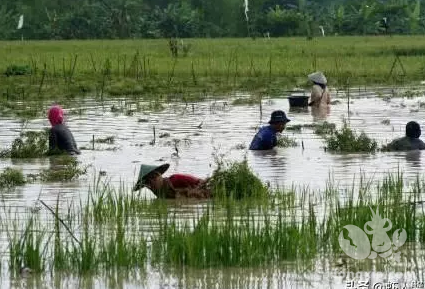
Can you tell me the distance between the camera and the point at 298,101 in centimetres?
1980

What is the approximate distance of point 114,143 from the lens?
15.8m

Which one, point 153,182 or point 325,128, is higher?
point 325,128

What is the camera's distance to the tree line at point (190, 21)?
51.5m

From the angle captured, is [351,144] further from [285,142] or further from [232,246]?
[232,246]

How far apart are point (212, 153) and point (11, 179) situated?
2064 mm

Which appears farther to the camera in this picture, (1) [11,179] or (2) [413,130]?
(2) [413,130]

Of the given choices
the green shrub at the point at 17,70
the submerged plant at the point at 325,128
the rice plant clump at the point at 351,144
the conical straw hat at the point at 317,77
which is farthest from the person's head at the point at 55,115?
the green shrub at the point at 17,70

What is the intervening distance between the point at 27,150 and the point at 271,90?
431 inches

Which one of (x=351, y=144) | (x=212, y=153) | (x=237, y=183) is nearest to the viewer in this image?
(x=237, y=183)

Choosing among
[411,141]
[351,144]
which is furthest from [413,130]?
[351,144]

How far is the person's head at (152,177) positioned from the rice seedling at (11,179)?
1.87m

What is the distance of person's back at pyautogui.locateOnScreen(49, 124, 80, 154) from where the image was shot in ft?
45.8

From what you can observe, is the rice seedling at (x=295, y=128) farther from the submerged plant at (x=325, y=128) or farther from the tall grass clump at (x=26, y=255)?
the tall grass clump at (x=26, y=255)

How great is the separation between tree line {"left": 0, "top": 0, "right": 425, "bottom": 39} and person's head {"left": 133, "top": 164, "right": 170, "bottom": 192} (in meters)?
39.2
